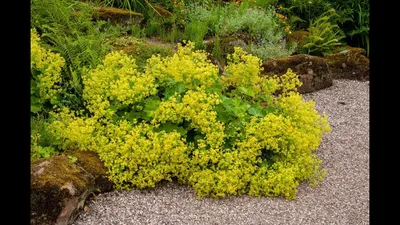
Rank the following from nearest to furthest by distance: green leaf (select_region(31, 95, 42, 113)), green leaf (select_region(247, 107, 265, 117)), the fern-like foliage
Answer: green leaf (select_region(31, 95, 42, 113)) → green leaf (select_region(247, 107, 265, 117)) → the fern-like foliage

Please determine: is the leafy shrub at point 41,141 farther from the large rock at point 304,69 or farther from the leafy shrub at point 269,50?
the leafy shrub at point 269,50

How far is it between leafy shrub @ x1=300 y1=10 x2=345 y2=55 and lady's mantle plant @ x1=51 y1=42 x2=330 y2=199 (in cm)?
334

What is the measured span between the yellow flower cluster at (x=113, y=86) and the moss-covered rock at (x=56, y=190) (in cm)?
87

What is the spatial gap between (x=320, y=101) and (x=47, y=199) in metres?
4.44

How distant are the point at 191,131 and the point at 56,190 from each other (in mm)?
1561

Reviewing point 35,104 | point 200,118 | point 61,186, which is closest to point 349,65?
point 200,118

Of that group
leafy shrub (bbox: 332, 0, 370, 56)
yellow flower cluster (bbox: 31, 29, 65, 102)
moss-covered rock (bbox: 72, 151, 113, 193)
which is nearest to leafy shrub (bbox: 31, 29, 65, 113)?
yellow flower cluster (bbox: 31, 29, 65, 102)

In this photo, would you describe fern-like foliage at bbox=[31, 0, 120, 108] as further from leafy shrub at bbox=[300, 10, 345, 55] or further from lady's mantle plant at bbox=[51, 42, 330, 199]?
leafy shrub at bbox=[300, 10, 345, 55]

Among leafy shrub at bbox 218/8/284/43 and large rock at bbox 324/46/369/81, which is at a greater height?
leafy shrub at bbox 218/8/284/43

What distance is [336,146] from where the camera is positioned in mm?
6066

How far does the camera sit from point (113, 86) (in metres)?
5.11

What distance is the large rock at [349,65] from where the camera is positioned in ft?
28.1

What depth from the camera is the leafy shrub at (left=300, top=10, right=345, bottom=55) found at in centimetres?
876

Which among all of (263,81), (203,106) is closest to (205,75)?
(203,106)
